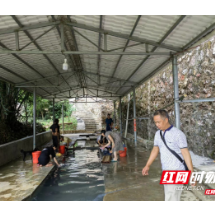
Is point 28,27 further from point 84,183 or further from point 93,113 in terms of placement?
point 93,113

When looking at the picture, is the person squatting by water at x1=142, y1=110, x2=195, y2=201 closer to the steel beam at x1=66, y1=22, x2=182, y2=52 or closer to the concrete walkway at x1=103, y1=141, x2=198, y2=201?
the concrete walkway at x1=103, y1=141, x2=198, y2=201

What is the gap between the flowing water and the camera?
4007mm

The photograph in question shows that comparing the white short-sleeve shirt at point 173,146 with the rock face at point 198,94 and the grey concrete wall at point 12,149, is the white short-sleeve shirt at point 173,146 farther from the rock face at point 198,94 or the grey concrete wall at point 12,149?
the grey concrete wall at point 12,149

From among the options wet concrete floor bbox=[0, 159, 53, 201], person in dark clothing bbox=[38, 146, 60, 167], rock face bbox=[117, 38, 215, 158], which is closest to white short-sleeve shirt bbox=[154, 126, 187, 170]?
wet concrete floor bbox=[0, 159, 53, 201]

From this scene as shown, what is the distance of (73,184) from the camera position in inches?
188

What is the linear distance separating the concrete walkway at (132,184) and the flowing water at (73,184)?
0.24 metres

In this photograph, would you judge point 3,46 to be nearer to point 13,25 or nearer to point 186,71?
point 13,25

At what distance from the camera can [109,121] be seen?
1066 centimetres

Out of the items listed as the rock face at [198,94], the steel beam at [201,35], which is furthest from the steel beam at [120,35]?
the rock face at [198,94]

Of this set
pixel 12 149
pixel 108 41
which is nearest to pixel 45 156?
pixel 12 149

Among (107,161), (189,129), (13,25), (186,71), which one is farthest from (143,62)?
(13,25)

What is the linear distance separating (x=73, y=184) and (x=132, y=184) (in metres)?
1.48
